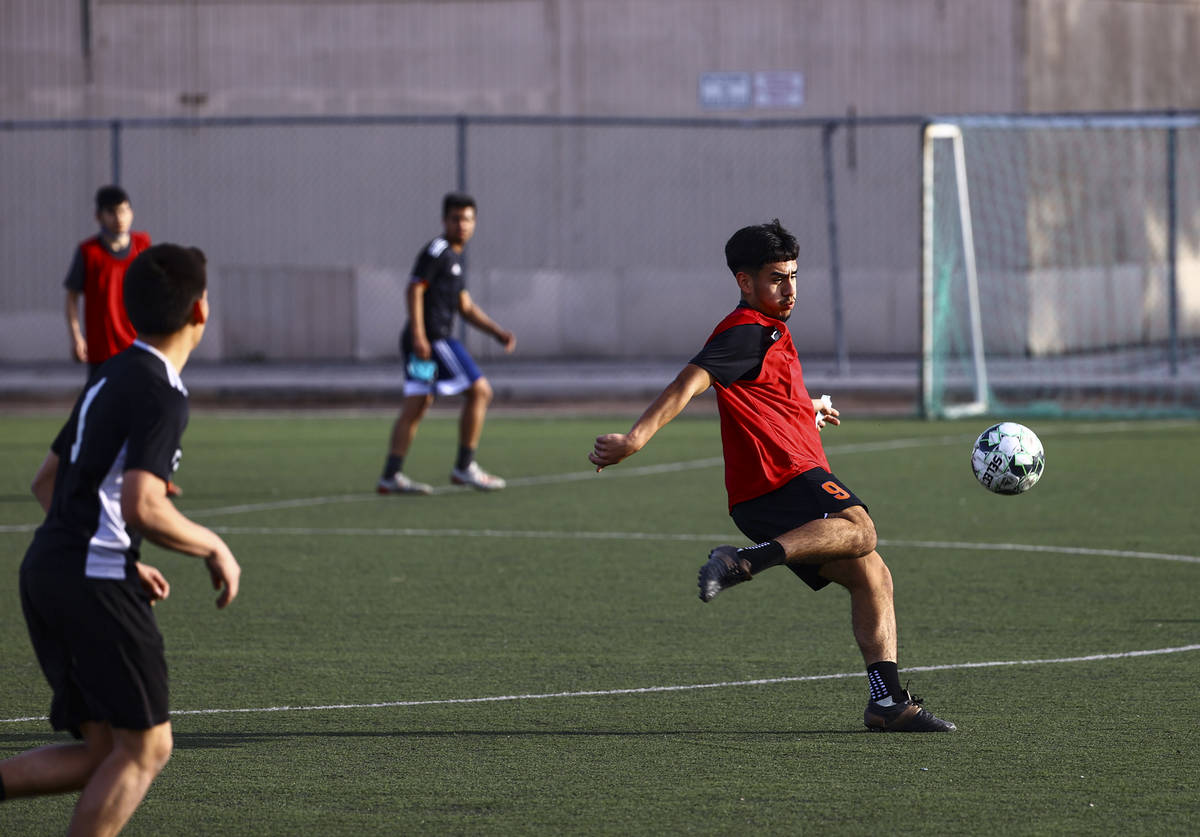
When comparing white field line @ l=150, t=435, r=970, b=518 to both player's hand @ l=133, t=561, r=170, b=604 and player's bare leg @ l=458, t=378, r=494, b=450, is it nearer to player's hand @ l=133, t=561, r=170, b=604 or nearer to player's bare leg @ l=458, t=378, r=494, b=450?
player's bare leg @ l=458, t=378, r=494, b=450

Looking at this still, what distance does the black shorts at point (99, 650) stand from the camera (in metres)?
4.08

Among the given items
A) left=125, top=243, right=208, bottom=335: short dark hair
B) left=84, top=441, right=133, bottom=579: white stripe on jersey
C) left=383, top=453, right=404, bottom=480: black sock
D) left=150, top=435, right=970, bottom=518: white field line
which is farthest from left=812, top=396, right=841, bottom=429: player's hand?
left=383, top=453, right=404, bottom=480: black sock

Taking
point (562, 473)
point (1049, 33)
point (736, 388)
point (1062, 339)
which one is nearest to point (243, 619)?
point (736, 388)

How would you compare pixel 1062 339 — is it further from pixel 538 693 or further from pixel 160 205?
pixel 538 693

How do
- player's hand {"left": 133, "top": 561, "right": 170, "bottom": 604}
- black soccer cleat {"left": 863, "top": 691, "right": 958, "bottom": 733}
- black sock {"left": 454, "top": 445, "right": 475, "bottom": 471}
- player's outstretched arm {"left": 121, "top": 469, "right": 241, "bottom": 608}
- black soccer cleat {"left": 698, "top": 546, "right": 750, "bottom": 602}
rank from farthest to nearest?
black sock {"left": 454, "top": 445, "right": 475, "bottom": 471}
black soccer cleat {"left": 863, "top": 691, "right": 958, "bottom": 733}
black soccer cleat {"left": 698, "top": 546, "right": 750, "bottom": 602}
player's hand {"left": 133, "top": 561, "right": 170, "bottom": 604}
player's outstretched arm {"left": 121, "top": 469, "right": 241, "bottom": 608}

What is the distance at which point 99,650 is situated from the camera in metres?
4.09

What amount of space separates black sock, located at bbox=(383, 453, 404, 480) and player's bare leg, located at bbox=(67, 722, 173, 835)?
8489mm

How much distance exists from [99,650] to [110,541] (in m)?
0.25

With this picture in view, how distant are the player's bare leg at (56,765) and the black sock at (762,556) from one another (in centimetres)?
219

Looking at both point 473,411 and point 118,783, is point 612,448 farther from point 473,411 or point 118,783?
point 473,411

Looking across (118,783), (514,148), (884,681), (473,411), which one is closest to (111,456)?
(118,783)

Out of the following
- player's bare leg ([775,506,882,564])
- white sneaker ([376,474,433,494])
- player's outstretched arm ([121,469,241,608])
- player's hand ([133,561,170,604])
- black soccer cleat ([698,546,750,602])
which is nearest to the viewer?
player's outstretched arm ([121,469,241,608])

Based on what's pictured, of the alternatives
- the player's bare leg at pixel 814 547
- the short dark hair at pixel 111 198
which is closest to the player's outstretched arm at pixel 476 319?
the short dark hair at pixel 111 198

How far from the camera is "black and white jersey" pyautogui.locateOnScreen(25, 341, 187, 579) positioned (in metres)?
4.08
